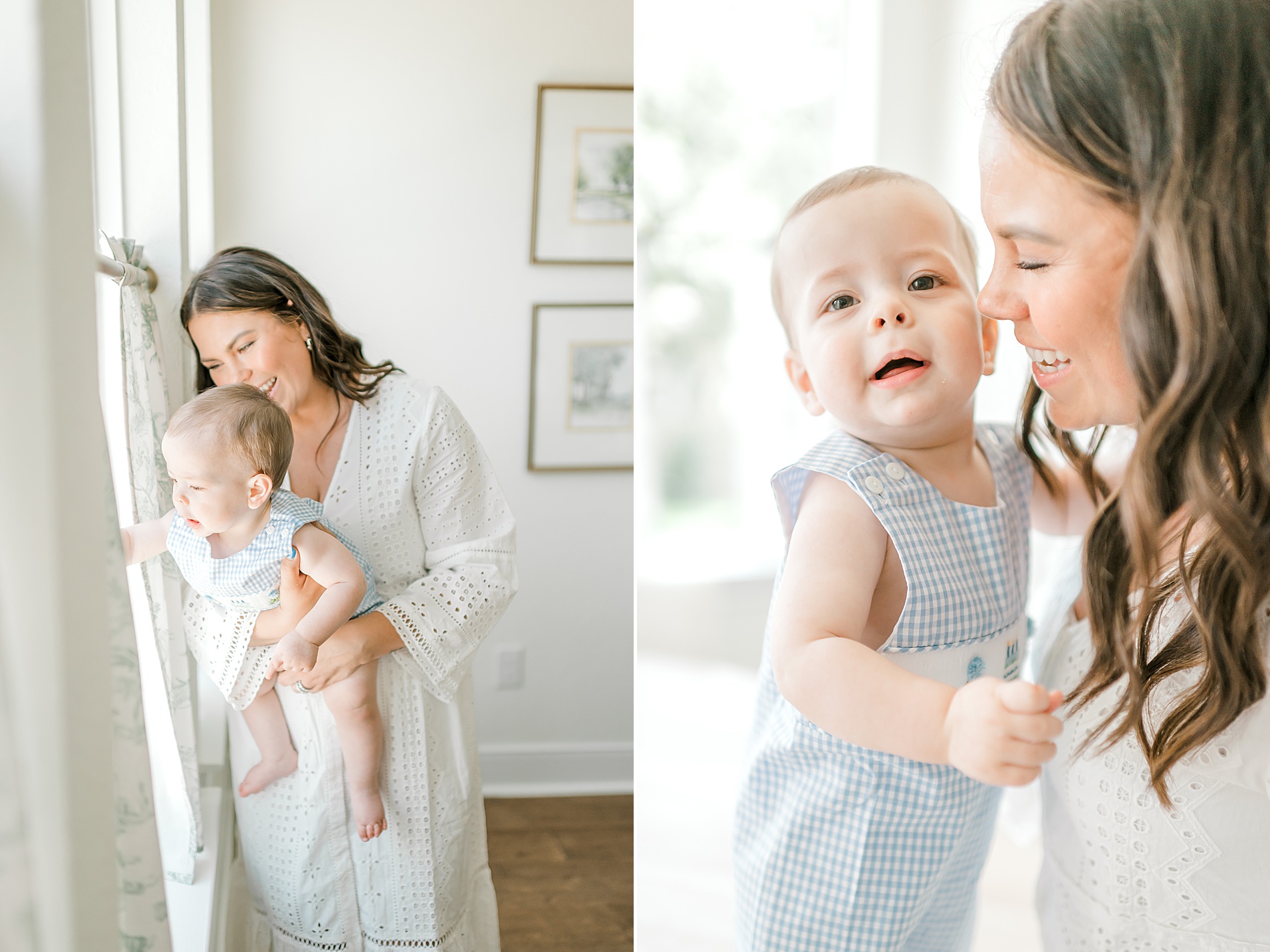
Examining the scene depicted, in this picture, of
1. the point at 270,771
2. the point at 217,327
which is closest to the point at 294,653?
the point at 270,771

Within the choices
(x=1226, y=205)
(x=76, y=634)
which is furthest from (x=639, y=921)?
(x=1226, y=205)

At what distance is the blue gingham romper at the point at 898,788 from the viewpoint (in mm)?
557

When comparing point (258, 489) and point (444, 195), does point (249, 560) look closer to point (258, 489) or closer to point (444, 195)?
point (258, 489)

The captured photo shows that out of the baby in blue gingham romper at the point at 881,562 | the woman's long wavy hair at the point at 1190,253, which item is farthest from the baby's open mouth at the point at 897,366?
the woman's long wavy hair at the point at 1190,253

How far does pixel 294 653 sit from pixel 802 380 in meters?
0.44

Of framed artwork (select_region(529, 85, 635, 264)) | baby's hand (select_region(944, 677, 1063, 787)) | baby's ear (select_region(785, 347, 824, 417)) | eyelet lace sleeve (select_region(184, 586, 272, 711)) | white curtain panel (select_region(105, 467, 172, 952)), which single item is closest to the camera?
baby's hand (select_region(944, 677, 1063, 787))

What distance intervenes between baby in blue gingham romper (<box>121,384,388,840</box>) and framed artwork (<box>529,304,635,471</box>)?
Result: 0.85 ft

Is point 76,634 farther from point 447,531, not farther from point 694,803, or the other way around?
point 694,803

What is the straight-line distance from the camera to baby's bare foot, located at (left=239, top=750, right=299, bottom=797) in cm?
75

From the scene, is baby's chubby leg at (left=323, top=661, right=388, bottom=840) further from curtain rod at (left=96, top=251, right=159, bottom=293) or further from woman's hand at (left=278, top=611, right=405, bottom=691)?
curtain rod at (left=96, top=251, right=159, bottom=293)

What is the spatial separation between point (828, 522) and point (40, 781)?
432 millimetres

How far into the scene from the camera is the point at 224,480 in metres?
0.63

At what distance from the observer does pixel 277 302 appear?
71 cm

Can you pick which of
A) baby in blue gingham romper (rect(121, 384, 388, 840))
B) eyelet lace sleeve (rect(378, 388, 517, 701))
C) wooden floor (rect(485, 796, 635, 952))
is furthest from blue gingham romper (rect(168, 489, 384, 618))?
wooden floor (rect(485, 796, 635, 952))
